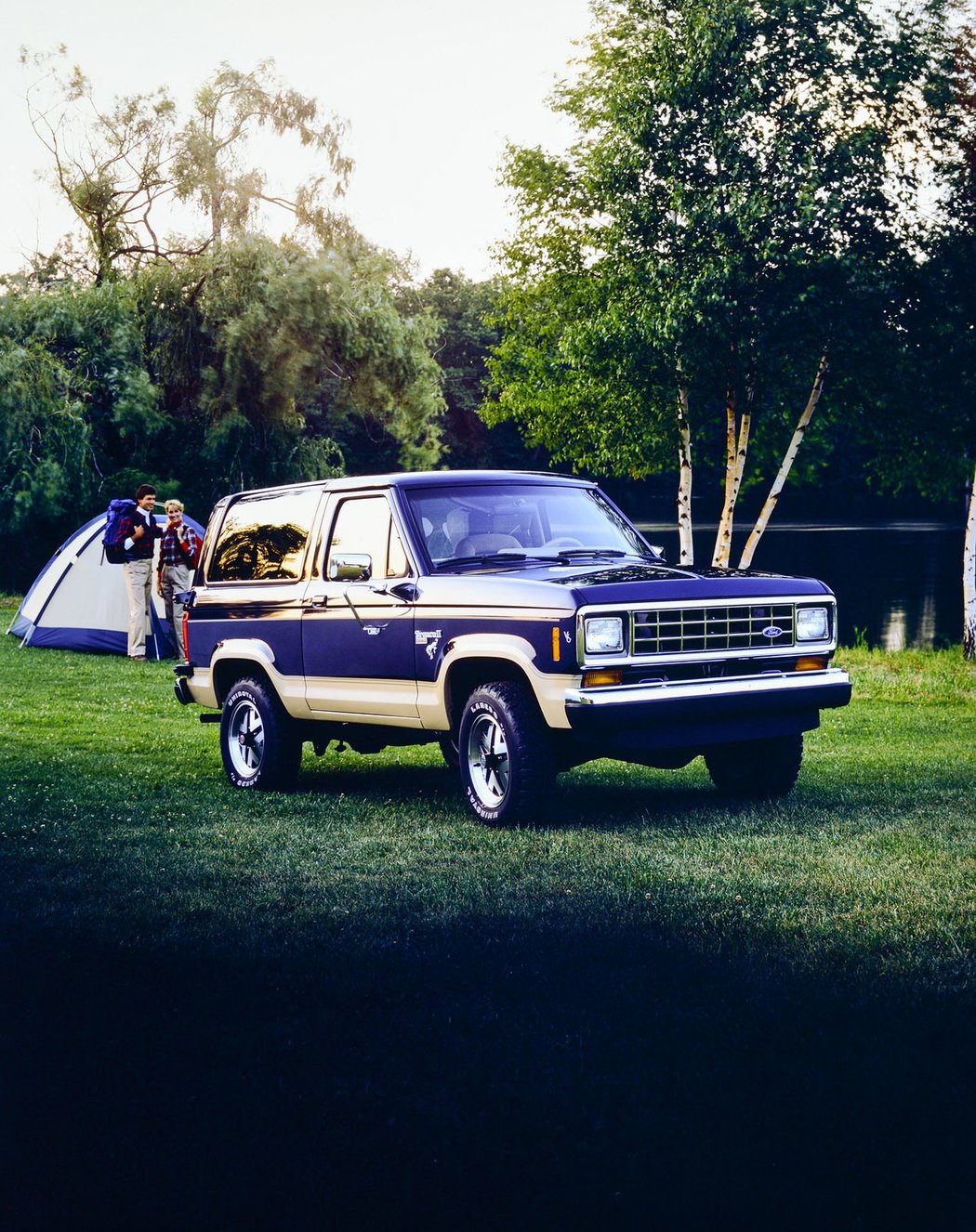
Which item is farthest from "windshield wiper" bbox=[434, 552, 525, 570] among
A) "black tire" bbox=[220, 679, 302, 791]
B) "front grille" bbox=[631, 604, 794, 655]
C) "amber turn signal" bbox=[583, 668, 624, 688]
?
"black tire" bbox=[220, 679, 302, 791]

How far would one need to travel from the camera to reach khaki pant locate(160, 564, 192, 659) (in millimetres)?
18703

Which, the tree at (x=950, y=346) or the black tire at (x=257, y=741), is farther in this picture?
the tree at (x=950, y=346)

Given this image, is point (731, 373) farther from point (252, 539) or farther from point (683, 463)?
point (252, 539)

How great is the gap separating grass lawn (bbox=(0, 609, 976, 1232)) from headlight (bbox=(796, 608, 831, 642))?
41.2 inches

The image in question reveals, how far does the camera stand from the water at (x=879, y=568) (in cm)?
3238

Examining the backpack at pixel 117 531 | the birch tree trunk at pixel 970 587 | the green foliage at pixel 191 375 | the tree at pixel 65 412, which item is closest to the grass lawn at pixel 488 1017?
the backpack at pixel 117 531

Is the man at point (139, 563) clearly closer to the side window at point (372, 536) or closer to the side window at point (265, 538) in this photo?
the side window at point (265, 538)

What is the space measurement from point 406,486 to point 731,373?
18054mm

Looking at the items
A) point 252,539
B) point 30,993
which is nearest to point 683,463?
point 252,539

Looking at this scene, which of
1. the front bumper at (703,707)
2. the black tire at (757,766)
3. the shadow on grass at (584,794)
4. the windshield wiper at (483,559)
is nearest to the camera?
the front bumper at (703,707)

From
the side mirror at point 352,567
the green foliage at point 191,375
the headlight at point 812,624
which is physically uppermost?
the green foliage at point 191,375

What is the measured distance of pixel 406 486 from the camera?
9.26m

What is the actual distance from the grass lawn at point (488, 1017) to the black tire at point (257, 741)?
3.29 feet

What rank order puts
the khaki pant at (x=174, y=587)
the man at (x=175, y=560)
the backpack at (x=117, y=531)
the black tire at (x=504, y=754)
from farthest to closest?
the khaki pant at (x=174, y=587) → the man at (x=175, y=560) → the backpack at (x=117, y=531) → the black tire at (x=504, y=754)
